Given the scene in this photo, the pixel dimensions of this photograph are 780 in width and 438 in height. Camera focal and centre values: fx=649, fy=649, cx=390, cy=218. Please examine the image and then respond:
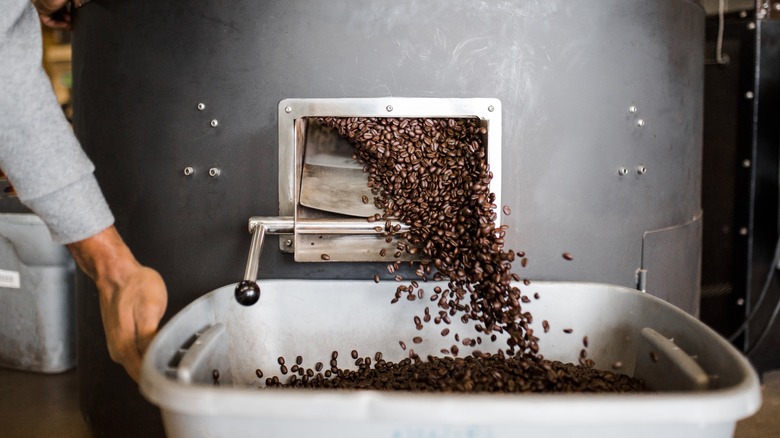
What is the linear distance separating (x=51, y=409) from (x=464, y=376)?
167cm

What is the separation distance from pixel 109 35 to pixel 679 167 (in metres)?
1.50

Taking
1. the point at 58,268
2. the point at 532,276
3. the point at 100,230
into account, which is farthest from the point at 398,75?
the point at 58,268

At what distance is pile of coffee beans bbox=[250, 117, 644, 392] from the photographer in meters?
1.28

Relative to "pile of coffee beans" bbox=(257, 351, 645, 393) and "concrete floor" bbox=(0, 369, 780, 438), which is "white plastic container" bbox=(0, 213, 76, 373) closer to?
"concrete floor" bbox=(0, 369, 780, 438)

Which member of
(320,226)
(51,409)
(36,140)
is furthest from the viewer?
(51,409)

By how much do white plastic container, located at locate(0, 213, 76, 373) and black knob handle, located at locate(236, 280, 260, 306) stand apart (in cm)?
→ 152

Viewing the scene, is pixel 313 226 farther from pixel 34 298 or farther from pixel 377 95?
pixel 34 298

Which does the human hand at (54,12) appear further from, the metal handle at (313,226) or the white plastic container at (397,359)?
the white plastic container at (397,359)

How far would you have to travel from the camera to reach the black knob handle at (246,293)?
3.88 feet

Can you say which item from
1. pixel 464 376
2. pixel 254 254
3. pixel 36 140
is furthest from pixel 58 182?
pixel 464 376

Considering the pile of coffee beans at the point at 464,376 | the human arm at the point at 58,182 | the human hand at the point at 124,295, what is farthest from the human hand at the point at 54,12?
the pile of coffee beans at the point at 464,376

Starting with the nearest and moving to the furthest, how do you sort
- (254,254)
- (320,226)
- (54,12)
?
1. (254,254)
2. (320,226)
3. (54,12)

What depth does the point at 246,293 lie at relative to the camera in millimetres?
1188

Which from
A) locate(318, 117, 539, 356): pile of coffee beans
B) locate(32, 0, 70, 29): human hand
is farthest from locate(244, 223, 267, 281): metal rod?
locate(32, 0, 70, 29): human hand
